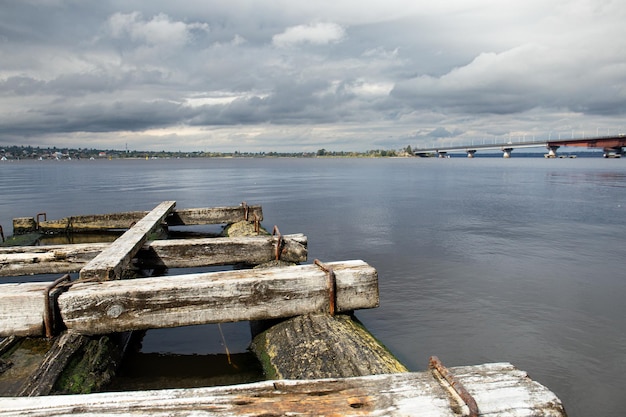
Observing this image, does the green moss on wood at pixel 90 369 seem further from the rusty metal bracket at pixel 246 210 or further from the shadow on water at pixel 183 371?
the rusty metal bracket at pixel 246 210

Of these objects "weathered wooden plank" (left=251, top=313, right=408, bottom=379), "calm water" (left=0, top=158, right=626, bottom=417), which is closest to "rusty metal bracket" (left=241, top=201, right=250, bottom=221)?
"calm water" (left=0, top=158, right=626, bottom=417)

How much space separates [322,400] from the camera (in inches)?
96.0

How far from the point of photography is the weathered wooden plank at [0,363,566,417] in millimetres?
2346

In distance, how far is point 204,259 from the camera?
278 inches

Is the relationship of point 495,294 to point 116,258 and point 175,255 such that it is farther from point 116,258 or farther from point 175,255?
point 116,258

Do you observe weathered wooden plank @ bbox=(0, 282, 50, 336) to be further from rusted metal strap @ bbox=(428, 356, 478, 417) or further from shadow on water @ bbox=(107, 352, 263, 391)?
rusted metal strap @ bbox=(428, 356, 478, 417)

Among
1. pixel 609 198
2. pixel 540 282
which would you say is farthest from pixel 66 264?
pixel 609 198

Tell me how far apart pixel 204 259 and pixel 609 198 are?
3402 centimetres

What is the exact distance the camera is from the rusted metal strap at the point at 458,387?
235 centimetres

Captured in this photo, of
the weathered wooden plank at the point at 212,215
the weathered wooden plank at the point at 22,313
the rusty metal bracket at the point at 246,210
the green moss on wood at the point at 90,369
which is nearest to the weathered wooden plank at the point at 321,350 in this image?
the green moss on wood at the point at 90,369

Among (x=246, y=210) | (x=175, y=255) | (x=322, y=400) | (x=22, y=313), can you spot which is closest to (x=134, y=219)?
(x=246, y=210)

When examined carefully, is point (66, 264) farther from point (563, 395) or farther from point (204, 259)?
point (563, 395)

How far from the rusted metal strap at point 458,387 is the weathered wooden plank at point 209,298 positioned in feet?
6.51

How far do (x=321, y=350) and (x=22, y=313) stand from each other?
295 centimetres
